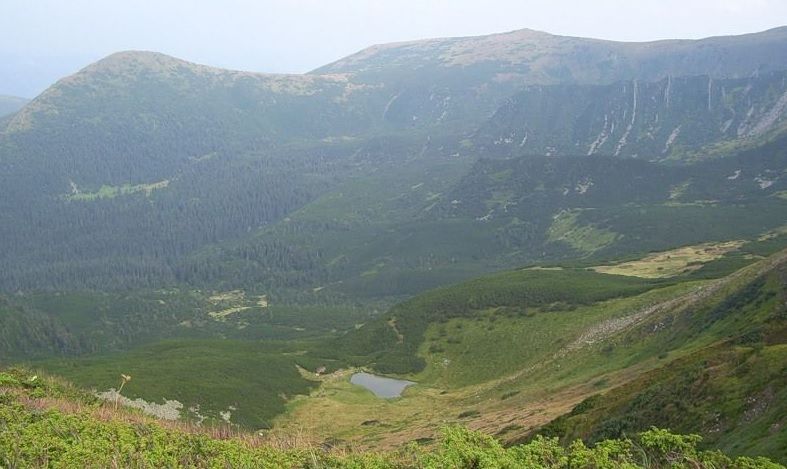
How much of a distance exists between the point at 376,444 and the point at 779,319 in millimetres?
38652

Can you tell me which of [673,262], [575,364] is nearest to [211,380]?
[575,364]

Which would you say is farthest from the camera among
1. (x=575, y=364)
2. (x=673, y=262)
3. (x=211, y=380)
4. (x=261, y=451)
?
(x=673, y=262)

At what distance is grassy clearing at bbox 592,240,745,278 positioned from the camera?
146250mm

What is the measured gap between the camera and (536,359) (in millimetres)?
100438

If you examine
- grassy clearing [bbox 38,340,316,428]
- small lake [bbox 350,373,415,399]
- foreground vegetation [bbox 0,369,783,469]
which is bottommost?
small lake [bbox 350,373,415,399]

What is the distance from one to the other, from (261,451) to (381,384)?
90.1 meters

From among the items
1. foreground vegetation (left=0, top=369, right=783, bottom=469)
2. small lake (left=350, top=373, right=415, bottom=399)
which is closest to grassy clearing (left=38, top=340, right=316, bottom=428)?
small lake (left=350, top=373, right=415, bottom=399)

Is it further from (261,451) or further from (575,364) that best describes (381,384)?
(261,451)

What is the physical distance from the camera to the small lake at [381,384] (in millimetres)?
108537

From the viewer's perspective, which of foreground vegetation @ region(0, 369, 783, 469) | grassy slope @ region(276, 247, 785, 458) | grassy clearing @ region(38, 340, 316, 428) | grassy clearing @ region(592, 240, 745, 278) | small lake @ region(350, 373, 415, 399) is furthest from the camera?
grassy clearing @ region(592, 240, 745, 278)

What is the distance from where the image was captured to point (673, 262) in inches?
6053

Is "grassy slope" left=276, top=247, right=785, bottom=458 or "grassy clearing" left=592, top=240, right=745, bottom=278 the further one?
"grassy clearing" left=592, top=240, right=745, bottom=278

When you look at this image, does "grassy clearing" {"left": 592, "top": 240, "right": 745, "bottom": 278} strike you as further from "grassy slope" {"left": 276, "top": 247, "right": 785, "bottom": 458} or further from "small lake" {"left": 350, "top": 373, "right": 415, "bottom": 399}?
"small lake" {"left": 350, "top": 373, "right": 415, "bottom": 399}

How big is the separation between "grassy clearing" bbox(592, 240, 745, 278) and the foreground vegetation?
12923 centimetres
